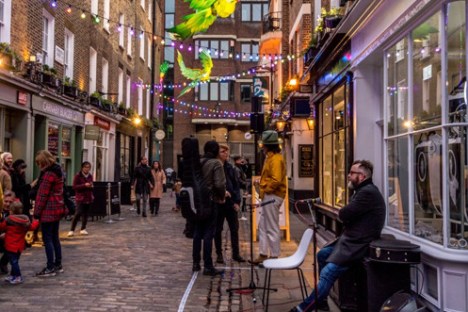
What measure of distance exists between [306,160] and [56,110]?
8.17 meters

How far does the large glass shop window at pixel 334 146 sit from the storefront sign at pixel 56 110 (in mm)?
7699

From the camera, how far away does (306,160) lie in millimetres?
17031

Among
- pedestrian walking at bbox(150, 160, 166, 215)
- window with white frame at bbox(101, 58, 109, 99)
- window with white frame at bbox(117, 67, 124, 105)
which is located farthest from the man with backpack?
window with white frame at bbox(117, 67, 124, 105)

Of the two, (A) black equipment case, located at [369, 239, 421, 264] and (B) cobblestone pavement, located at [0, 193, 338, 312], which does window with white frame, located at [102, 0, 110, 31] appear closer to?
(B) cobblestone pavement, located at [0, 193, 338, 312]

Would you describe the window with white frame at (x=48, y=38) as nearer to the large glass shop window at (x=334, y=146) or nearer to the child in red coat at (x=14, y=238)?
the large glass shop window at (x=334, y=146)

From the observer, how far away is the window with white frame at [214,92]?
40719 millimetres

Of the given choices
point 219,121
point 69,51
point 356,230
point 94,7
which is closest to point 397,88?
point 356,230

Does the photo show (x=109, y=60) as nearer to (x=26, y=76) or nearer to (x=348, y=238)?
(x=26, y=76)

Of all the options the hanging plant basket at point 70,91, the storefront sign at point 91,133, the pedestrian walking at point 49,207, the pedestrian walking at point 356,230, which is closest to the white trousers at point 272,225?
the pedestrian walking at point 356,230

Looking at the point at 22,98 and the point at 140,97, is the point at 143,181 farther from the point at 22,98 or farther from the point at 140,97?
the point at 140,97

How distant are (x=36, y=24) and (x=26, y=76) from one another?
1903 millimetres

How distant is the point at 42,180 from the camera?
7191mm

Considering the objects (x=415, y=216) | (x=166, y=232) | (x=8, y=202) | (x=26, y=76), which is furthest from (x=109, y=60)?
(x=415, y=216)

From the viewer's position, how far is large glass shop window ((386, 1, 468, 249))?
183 inches
